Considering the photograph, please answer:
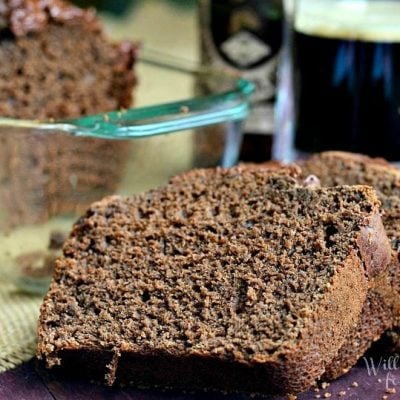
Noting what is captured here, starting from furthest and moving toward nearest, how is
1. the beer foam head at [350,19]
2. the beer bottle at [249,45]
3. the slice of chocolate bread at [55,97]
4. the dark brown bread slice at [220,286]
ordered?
the beer bottle at [249,45] → the beer foam head at [350,19] → the slice of chocolate bread at [55,97] → the dark brown bread slice at [220,286]

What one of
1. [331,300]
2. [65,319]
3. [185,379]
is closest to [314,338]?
[331,300]

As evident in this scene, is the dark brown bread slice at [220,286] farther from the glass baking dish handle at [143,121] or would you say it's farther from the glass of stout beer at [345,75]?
the glass of stout beer at [345,75]

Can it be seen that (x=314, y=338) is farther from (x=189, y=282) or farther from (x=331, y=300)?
(x=189, y=282)

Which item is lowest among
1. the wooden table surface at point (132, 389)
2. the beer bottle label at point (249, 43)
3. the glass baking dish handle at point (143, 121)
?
the wooden table surface at point (132, 389)

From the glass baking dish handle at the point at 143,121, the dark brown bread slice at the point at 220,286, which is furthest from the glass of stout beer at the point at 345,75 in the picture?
the dark brown bread slice at the point at 220,286

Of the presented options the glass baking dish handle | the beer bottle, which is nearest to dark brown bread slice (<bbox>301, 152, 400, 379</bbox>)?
the glass baking dish handle

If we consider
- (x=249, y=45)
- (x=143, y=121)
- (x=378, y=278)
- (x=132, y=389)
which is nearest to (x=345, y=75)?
(x=249, y=45)

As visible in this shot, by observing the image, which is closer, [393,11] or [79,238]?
[79,238]

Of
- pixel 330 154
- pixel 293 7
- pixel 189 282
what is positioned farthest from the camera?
pixel 293 7
